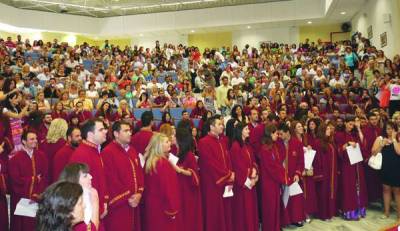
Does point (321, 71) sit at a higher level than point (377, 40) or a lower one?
lower

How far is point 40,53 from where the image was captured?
16.1 meters

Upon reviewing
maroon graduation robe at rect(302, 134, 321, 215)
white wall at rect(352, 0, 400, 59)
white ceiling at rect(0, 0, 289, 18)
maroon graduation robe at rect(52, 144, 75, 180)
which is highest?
white ceiling at rect(0, 0, 289, 18)

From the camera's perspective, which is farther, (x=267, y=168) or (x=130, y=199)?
(x=267, y=168)

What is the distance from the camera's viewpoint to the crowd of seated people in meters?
6.97

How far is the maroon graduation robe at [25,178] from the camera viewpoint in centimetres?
467

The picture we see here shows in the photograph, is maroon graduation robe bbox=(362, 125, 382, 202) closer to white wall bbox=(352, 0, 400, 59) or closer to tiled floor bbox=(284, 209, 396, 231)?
tiled floor bbox=(284, 209, 396, 231)

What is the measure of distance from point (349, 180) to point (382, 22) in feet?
32.1

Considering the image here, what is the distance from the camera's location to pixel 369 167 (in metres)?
7.33

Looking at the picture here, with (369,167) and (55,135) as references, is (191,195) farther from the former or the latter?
(369,167)

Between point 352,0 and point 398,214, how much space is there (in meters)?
12.4

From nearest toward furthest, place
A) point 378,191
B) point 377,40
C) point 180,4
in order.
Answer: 1. point 378,191
2. point 377,40
3. point 180,4

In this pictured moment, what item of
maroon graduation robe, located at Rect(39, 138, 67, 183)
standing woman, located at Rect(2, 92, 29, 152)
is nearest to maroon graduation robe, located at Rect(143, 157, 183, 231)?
maroon graduation robe, located at Rect(39, 138, 67, 183)

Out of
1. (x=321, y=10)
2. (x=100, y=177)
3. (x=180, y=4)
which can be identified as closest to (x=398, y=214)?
(x=100, y=177)

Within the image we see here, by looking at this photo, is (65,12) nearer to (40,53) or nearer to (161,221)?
(40,53)
